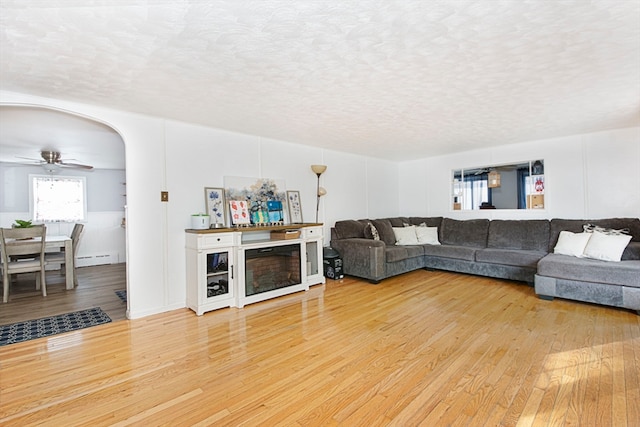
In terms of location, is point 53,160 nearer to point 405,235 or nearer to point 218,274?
point 218,274

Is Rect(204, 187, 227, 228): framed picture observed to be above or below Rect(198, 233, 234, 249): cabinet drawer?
above

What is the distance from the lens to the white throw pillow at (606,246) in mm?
3494

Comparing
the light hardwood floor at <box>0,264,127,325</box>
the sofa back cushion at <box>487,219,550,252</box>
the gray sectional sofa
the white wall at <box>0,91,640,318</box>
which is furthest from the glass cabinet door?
the sofa back cushion at <box>487,219,550,252</box>

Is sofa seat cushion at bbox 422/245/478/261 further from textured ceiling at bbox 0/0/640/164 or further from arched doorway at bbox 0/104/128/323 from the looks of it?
arched doorway at bbox 0/104/128/323

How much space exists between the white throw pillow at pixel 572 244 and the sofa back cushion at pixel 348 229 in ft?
9.22

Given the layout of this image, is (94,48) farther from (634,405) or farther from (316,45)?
(634,405)

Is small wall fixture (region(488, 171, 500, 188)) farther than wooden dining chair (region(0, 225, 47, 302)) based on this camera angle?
Yes

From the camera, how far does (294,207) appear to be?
4.65 m

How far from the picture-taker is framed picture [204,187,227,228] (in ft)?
12.2

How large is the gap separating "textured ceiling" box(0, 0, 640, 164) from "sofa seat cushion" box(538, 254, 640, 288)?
1763mm

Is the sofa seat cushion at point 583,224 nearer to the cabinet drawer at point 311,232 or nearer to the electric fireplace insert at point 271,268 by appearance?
the cabinet drawer at point 311,232

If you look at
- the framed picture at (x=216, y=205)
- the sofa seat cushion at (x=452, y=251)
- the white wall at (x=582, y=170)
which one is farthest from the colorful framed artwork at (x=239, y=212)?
the white wall at (x=582, y=170)

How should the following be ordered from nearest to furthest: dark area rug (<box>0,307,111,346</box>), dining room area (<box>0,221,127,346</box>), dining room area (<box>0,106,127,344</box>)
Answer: dark area rug (<box>0,307,111,346</box>), dining room area (<box>0,221,127,346</box>), dining room area (<box>0,106,127,344</box>)

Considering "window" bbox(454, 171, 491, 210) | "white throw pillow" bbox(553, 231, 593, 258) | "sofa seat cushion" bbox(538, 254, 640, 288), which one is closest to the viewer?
"sofa seat cushion" bbox(538, 254, 640, 288)
